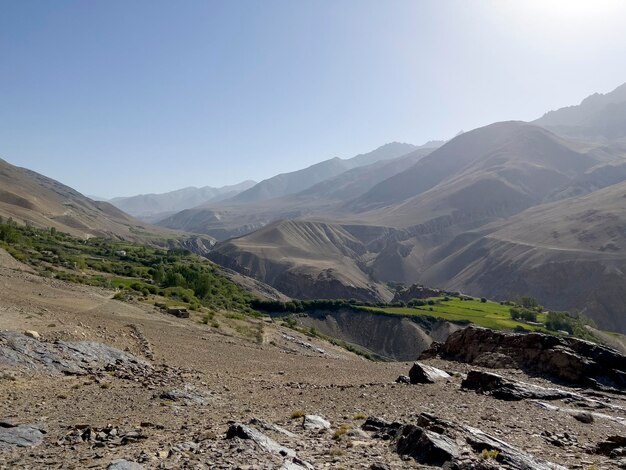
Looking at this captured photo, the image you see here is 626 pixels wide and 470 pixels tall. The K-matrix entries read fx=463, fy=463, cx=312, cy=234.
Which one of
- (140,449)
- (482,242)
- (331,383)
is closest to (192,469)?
(140,449)

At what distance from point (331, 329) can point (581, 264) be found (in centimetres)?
9928

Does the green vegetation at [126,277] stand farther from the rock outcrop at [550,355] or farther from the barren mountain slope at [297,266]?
the barren mountain slope at [297,266]

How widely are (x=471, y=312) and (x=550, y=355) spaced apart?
72012mm

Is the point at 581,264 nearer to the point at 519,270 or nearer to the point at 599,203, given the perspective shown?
the point at 519,270

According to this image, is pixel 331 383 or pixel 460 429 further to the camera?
pixel 331 383

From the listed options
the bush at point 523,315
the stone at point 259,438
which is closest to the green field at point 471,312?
the bush at point 523,315

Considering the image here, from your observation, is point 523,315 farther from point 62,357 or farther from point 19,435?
point 19,435

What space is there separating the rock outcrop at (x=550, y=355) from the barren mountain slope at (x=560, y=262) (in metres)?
113

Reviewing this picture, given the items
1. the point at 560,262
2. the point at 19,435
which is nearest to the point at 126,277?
the point at 19,435

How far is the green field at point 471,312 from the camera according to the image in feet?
264

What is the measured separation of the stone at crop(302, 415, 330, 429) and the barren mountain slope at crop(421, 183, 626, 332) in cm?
12886

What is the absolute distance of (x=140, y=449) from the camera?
888 cm

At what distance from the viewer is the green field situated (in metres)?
80.6

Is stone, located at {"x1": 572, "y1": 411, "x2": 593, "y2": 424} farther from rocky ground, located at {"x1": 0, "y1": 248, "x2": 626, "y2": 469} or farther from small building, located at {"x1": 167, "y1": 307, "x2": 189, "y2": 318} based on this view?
small building, located at {"x1": 167, "y1": 307, "x2": 189, "y2": 318}
